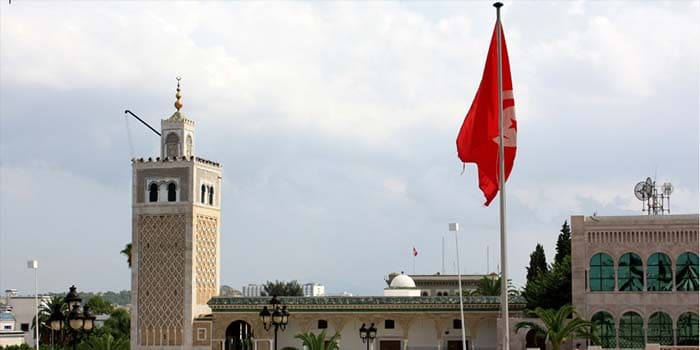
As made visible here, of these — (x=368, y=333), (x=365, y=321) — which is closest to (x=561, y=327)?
(x=368, y=333)

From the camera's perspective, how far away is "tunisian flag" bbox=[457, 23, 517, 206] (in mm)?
20375

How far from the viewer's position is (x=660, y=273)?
51156 mm

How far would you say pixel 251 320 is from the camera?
6128cm

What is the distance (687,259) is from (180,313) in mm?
26763

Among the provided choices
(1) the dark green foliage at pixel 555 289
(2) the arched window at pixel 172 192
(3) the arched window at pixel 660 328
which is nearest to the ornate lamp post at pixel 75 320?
(3) the arched window at pixel 660 328

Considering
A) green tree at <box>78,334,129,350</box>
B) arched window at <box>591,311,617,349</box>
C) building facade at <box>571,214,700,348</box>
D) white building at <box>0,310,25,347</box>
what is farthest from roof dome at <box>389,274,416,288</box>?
white building at <box>0,310,25,347</box>

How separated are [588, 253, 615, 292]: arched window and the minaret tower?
21.9 m

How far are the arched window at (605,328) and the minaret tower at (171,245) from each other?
21904 millimetres

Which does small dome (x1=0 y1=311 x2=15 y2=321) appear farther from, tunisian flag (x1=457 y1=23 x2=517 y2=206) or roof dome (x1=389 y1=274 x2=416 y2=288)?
tunisian flag (x1=457 y1=23 x2=517 y2=206)

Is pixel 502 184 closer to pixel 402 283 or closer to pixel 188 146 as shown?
pixel 188 146

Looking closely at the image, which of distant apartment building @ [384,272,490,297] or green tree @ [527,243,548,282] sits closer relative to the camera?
green tree @ [527,243,548,282]

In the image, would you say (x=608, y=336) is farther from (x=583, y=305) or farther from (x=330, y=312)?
(x=330, y=312)

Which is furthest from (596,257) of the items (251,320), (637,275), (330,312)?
(251,320)

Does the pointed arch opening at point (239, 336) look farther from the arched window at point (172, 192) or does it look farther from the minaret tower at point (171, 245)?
the arched window at point (172, 192)
